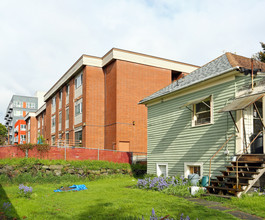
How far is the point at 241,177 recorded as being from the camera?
10125 millimetres

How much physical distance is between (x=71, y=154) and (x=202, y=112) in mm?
11343

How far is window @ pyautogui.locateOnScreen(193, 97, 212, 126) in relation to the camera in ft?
44.8

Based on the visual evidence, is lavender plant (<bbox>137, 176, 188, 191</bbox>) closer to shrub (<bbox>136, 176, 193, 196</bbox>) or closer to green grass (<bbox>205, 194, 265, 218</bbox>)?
shrub (<bbox>136, 176, 193, 196</bbox>)

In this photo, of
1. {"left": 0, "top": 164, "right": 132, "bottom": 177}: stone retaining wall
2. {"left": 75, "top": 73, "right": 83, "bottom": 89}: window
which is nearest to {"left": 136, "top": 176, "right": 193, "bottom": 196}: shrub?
{"left": 0, "top": 164, "right": 132, "bottom": 177}: stone retaining wall

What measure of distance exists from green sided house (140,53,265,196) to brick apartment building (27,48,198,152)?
10.7 m

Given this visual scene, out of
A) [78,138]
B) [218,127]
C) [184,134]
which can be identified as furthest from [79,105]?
[218,127]

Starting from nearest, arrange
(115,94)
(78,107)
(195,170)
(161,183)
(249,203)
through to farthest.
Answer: (249,203) < (161,183) < (195,170) < (115,94) < (78,107)

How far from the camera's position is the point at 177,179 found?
13633 mm

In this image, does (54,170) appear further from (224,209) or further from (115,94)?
(224,209)

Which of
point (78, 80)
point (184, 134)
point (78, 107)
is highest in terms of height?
point (78, 80)

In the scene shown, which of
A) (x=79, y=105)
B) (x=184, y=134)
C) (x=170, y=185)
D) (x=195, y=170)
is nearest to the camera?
(x=170, y=185)

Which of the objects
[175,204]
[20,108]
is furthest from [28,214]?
[20,108]

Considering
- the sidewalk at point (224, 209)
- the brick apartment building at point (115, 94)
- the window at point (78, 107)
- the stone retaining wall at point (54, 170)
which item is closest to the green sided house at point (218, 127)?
the sidewalk at point (224, 209)

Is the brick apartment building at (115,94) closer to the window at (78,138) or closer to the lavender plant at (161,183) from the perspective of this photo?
the window at (78,138)
